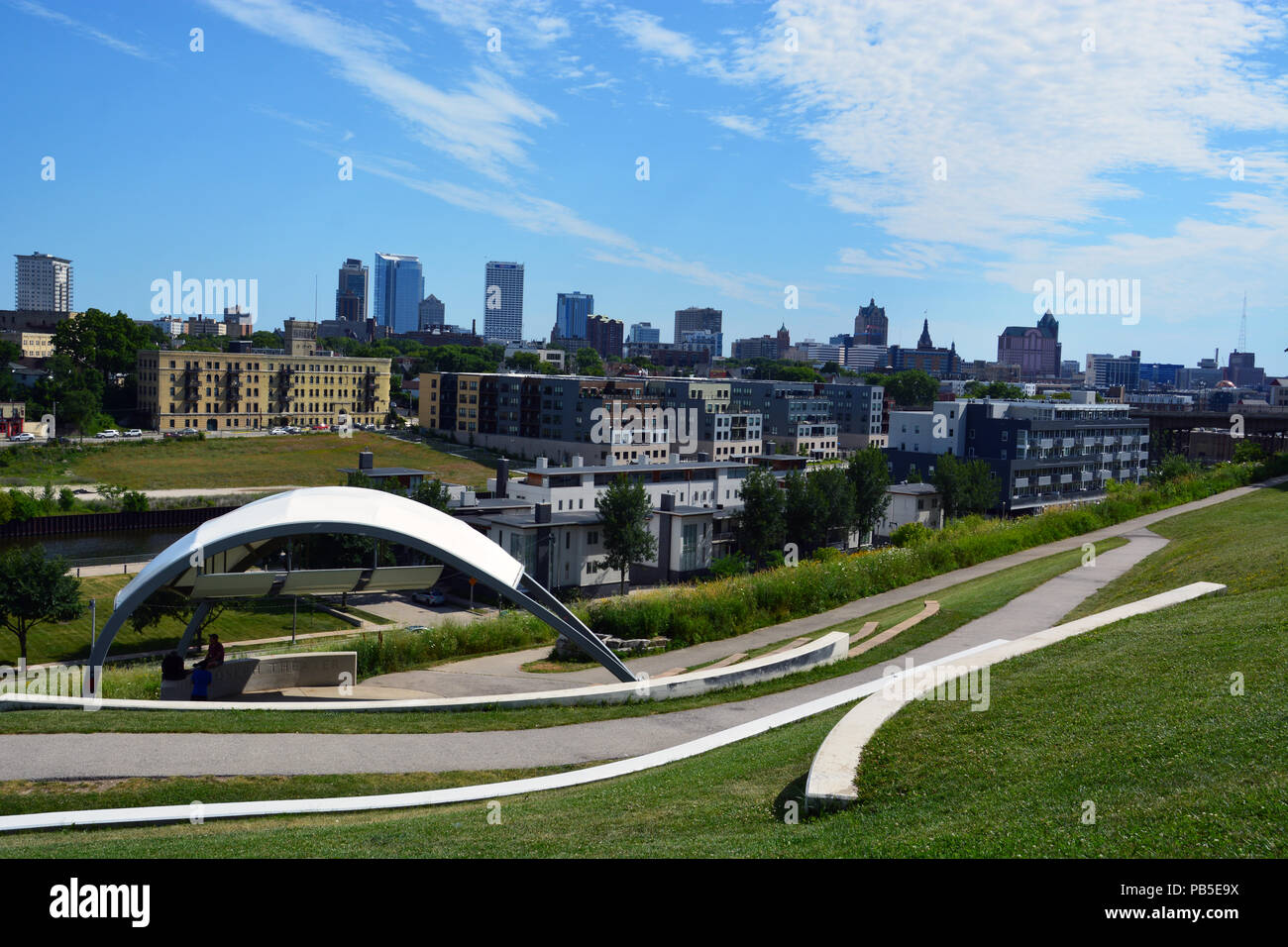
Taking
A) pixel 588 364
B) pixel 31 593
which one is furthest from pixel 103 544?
pixel 588 364

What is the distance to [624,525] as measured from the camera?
43688 millimetres

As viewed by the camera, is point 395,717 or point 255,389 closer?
point 395,717

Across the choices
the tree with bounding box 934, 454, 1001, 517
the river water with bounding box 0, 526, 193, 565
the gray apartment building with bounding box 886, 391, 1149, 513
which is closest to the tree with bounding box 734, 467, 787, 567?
the tree with bounding box 934, 454, 1001, 517

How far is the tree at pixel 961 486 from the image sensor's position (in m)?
56.5

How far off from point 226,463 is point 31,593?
169 feet

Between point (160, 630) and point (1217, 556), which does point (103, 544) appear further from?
point (1217, 556)

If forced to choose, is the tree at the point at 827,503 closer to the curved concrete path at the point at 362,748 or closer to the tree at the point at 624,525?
the tree at the point at 624,525

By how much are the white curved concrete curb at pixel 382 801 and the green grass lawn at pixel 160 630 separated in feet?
84.1

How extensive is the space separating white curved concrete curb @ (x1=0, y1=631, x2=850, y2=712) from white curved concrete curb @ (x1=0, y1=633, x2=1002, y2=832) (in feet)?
8.89

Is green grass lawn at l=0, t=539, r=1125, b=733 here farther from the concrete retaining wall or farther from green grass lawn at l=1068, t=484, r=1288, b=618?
green grass lawn at l=1068, t=484, r=1288, b=618

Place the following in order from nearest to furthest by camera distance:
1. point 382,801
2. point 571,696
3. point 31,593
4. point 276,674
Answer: point 382,801
point 571,696
point 276,674
point 31,593

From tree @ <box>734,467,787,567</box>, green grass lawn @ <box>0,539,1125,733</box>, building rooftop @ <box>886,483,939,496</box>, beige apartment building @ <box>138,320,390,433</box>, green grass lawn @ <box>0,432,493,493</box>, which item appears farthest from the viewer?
beige apartment building @ <box>138,320,390,433</box>

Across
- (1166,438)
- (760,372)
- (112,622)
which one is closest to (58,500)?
(112,622)

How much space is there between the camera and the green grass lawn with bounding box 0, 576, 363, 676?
3322cm
